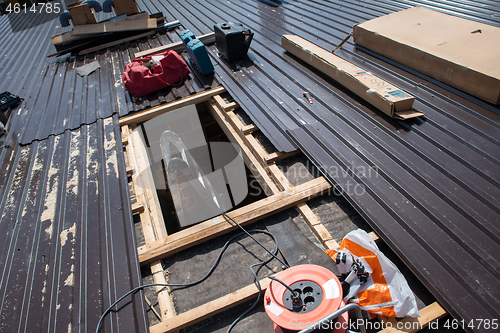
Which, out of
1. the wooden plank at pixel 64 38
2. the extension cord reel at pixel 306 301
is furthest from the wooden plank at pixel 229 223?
the wooden plank at pixel 64 38

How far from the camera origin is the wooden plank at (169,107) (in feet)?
14.7

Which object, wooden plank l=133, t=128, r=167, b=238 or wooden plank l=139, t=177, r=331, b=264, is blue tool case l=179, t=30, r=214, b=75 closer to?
wooden plank l=133, t=128, r=167, b=238

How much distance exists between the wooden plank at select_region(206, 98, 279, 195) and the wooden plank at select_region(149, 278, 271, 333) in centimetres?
112

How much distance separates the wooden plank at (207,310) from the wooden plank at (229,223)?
63 centimetres

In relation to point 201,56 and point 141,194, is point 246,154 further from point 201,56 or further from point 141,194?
point 201,56

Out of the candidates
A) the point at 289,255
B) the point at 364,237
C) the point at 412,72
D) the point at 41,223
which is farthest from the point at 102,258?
the point at 412,72

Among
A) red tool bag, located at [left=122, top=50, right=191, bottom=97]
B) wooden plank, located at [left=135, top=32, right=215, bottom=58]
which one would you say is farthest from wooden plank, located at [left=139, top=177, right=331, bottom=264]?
wooden plank, located at [left=135, top=32, right=215, bottom=58]

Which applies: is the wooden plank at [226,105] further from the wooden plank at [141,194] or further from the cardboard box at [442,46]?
the cardboard box at [442,46]

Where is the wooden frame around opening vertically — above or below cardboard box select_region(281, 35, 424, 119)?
below

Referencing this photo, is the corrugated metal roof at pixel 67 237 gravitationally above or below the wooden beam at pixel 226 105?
below

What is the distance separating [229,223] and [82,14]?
7.39m

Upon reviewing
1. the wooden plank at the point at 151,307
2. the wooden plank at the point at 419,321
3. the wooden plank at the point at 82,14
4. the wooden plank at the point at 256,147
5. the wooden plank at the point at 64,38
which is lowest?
the wooden plank at the point at 151,307

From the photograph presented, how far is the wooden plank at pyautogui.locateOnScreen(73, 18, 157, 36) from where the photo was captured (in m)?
7.07

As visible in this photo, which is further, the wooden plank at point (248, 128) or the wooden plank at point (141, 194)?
the wooden plank at point (248, 128)
